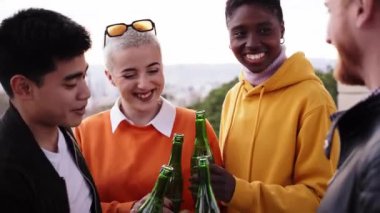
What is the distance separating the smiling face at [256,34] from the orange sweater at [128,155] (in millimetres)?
361

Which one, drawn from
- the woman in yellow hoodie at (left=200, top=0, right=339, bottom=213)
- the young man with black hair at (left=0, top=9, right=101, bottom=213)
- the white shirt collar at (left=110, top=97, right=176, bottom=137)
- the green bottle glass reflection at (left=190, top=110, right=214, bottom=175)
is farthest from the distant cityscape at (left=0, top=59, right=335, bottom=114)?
the young man with black hair at (left=0, top=9, right=101, bottom=213)

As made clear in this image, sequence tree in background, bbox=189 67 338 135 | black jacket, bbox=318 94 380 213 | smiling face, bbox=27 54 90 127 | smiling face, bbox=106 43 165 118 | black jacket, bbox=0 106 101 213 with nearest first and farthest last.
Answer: black jacket, bbox=318 94 380 213 < black jacket, bbox=0 106 101 213 < smiling face, bbox=27 54 90 127 < smiling face, bbox=106 43 165 118 < tree in background, bbox=189 67 338 135

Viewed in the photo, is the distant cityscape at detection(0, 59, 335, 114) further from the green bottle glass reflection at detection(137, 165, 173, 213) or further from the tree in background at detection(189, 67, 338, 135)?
the green bottle glass reflection at detection(137, 165, 173, 213)

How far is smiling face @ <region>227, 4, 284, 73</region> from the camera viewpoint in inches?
97.7

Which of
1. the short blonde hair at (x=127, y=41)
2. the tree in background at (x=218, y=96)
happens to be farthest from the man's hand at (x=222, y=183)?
the tree in background at (x=218, y=96)

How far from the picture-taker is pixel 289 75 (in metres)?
2.48

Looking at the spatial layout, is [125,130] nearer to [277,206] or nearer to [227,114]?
[227,114]

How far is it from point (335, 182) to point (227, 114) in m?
1.32

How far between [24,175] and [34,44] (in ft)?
1.51

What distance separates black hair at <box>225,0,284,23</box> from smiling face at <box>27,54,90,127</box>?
753 millimetres

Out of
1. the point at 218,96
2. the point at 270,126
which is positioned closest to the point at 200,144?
the point at 270,126

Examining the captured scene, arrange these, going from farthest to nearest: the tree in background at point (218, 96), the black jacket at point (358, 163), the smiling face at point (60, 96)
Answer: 1. the tree in background at point (218, 96)
2. the smiling face at point (60, 96)
3. the black jacket at point (358, 163)

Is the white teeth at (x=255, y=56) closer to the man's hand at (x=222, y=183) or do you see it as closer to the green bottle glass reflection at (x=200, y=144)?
the green bottle glass reflection at (x=200, y=144)

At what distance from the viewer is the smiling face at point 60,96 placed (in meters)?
2.08
